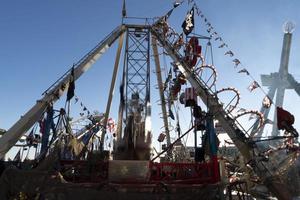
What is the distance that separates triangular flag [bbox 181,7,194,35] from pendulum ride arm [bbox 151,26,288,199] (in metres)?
2.84

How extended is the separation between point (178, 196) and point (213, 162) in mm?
4982

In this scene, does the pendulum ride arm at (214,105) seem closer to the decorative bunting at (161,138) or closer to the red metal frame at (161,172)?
the red metal frame at (161,172)

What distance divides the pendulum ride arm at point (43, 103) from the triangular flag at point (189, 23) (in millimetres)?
9683

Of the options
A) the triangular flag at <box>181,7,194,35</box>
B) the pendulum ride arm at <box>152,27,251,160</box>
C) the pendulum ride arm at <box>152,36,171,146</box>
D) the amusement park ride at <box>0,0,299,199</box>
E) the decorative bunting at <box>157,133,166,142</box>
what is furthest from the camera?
the decorative bunting at <box>157,133,166,142</box>

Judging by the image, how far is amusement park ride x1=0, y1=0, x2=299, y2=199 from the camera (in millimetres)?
14711

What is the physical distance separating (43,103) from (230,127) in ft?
58.6

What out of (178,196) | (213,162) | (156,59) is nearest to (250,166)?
(213,162)

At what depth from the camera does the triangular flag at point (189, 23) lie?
110ft

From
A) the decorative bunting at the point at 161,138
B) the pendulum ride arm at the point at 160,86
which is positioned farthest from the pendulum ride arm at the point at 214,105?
the decorative bunting at the point at 161,138

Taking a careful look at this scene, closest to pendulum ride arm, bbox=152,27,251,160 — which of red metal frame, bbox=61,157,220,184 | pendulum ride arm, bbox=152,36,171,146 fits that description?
pendulum ride arm, bbox=152,36,171,146

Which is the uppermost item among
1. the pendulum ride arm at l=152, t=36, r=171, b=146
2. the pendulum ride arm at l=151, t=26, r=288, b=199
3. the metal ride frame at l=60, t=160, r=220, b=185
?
the pendulum ride arm at l=152, t=36, r=171, b=146

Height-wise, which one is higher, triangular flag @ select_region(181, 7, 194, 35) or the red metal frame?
triangular flag @ select_region(181, 7, 194, 35)

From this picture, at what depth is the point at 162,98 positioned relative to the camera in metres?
41.9

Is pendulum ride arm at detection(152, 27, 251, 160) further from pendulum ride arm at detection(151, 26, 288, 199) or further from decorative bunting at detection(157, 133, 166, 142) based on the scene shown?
decorative bunting at detection(157, 133, 166, 142)
